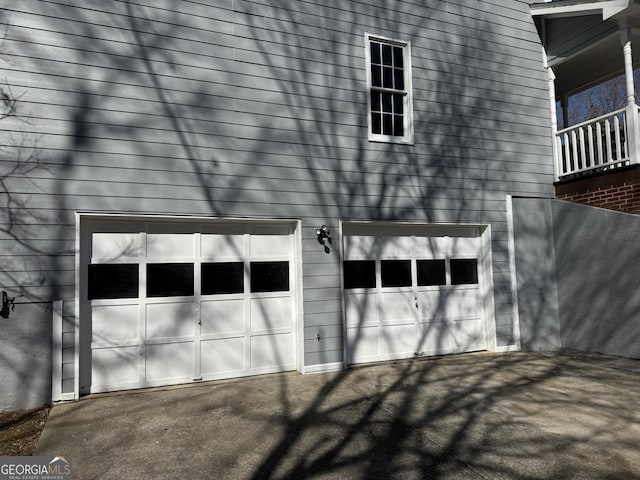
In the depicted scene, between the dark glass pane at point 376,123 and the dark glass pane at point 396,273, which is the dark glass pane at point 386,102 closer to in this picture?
the dark glass pane at point 376,123

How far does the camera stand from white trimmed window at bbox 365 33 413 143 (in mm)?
7448

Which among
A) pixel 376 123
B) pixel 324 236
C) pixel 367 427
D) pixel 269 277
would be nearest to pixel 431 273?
pixel 324 236

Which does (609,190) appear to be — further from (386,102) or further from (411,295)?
(386,102)

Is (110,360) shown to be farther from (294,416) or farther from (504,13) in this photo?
(504,13)

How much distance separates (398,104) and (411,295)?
11.1 ft

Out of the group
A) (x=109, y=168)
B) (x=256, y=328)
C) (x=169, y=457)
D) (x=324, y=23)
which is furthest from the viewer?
(x=324, y=23)

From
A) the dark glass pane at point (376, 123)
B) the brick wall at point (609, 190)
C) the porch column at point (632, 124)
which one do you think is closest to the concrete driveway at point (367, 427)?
the brick wall at point (609, 190)

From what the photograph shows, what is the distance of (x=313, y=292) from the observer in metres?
6.70

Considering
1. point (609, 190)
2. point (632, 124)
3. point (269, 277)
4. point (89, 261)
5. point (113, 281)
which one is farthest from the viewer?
point (609, 190)

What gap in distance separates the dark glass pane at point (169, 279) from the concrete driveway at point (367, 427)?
4.32ft

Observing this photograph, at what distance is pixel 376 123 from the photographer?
24.6 feet

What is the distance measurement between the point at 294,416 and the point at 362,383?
1.50 metres

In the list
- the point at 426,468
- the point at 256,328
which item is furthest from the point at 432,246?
the point at 426,468

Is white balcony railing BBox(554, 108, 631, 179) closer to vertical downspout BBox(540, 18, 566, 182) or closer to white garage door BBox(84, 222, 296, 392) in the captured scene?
vertical downspout BBox(540, 18, 566, 182)
